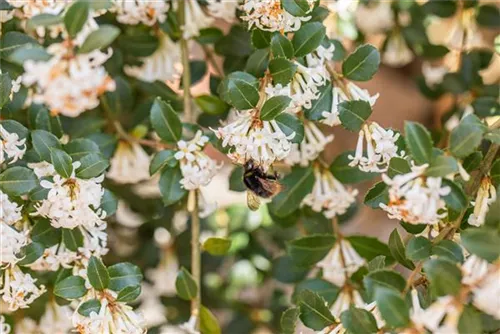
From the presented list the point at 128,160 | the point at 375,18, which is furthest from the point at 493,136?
the point at 375,18

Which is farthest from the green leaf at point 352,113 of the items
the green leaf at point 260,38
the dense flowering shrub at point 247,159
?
the green leaf at point 260,38

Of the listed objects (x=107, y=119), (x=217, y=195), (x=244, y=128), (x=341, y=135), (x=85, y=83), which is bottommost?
(x=217, y=195)

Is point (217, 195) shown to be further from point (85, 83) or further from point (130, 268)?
point (85, 83)

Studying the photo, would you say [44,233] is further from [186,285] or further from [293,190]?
[293,190]

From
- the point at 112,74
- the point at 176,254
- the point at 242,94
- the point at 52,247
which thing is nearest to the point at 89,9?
the point at 242,94

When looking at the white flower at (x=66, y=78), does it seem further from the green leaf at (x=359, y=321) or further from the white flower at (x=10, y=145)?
the green leaf at (x=359, y=321)

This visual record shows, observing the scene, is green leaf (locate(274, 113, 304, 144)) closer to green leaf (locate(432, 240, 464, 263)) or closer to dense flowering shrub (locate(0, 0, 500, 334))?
dense flowering shrub (locate(0, 0, 500, 334))
